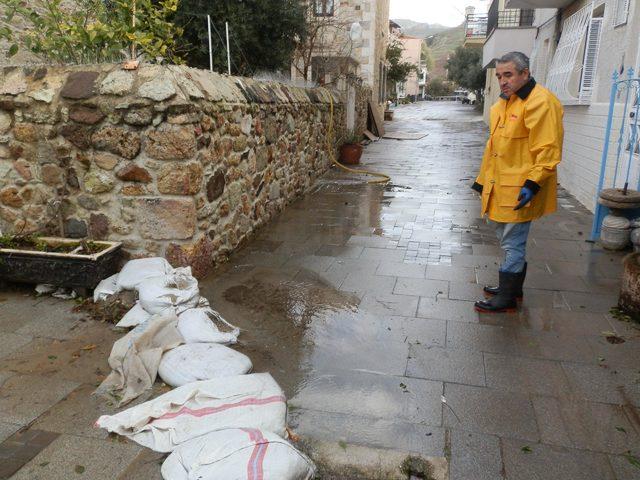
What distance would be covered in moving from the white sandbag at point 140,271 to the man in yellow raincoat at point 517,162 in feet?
7.68

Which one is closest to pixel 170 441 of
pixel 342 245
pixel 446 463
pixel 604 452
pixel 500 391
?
pixel 446 463

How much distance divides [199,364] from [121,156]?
195cm

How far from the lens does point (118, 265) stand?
417cm

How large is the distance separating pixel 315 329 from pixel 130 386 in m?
1.24

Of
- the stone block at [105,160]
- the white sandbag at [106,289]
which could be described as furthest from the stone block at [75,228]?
the white sandbag at [106,289]

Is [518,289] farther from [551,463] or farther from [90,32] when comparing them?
[90,32]

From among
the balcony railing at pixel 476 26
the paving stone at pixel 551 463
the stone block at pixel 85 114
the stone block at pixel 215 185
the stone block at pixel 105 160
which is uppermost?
the balcony railing at pixel 476 26

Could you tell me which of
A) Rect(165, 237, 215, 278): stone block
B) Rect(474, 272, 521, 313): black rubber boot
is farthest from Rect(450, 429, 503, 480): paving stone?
Rect(165, 237, 215, 278): stone block

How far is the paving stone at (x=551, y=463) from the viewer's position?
85.2 inches

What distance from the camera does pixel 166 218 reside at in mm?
4074

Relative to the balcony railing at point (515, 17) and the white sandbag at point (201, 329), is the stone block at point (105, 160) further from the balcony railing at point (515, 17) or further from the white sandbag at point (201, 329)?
the balcony railing at point (515, 17)

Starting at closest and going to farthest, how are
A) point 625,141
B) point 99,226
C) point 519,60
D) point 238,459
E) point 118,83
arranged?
1. point 238,459
2. point 519,60
3. point 118,83
4. point 99,226
5. point 625,141

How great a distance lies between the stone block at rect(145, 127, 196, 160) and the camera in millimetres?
3871

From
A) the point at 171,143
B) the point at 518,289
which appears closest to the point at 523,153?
the point at 518,289
